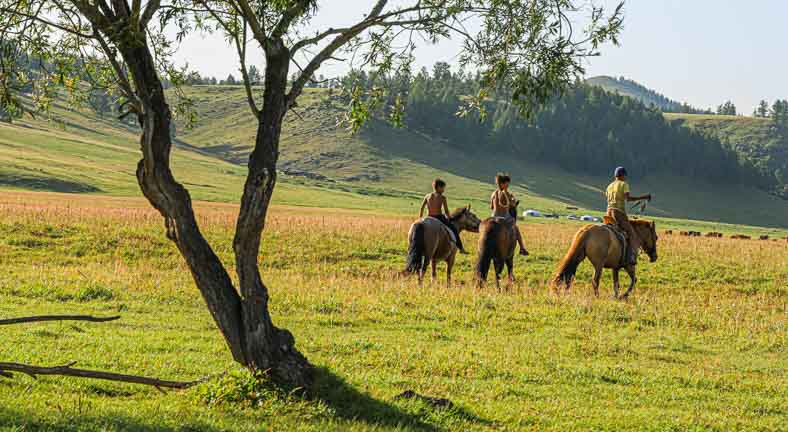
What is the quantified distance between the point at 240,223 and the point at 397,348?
5.01 meters

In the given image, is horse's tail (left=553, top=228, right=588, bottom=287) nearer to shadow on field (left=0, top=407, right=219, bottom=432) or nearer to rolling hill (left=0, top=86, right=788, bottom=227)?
shadow on field (left=0, top=407, right=219, bottom=432)

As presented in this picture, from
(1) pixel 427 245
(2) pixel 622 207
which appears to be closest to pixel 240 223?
(1) pixel 427 245

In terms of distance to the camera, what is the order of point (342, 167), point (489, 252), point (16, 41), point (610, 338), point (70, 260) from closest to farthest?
point (16, 41) → point (610, 338) → point (489, 252) → point (70, 260) → point (342, 167)

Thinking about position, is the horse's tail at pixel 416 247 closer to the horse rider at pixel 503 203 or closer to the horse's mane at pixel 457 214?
the horse rider at pixel 503 203

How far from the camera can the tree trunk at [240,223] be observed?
10.1 m

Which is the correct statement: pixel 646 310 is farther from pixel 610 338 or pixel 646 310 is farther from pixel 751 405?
pixel 751 405

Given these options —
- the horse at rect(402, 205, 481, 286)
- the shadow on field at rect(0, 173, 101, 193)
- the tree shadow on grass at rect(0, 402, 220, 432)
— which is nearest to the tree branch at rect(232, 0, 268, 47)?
the tree shadow on grass at rect(0, 402, 220, 432)

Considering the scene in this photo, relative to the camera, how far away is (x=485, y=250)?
22625 mm

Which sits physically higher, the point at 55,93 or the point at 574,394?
the point at 55,93

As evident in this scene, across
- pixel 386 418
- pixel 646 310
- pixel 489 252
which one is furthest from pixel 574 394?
pixel 489 252

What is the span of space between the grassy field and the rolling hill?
Result: 236ft

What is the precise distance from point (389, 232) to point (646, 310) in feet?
56.9

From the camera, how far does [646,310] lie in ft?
65.1

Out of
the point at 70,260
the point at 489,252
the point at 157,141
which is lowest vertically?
the point at 70,260
